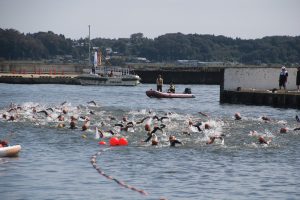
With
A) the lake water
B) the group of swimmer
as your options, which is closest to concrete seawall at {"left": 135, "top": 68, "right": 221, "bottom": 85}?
the group of swimmer

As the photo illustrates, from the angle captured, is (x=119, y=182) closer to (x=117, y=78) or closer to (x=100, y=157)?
(x=100, y=157)

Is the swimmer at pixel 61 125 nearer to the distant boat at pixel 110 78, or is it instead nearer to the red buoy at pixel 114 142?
the red buoy at pixel 114 142

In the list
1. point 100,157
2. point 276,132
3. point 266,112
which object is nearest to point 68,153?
point 100,157

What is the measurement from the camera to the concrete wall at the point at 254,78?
220 ft

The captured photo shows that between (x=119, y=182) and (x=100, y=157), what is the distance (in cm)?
635

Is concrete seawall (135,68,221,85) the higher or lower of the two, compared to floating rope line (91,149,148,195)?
lower

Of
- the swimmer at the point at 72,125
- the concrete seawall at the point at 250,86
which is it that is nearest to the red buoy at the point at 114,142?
the swimmer at the point at 72,125

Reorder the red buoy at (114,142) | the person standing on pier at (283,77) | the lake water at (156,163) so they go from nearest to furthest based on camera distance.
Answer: the lake water at (156,163), the red buoy at (114,142), the person standing on pier at (283,77)

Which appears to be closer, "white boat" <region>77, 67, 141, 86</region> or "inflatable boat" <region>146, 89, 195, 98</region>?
"inflatable boat" <region>146, 89, 195, 98</region>

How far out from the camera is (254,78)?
2702 inches

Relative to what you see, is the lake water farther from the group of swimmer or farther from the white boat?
the white boat

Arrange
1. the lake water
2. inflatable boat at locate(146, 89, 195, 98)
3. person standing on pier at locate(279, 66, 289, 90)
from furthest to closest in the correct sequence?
inflatable boat at locate(146, 89, 195, 98), person standing on pier at locate(279, 66, 289, 90), the lake water

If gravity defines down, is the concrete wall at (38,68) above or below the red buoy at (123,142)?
below

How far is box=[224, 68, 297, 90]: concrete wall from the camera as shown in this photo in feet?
220
